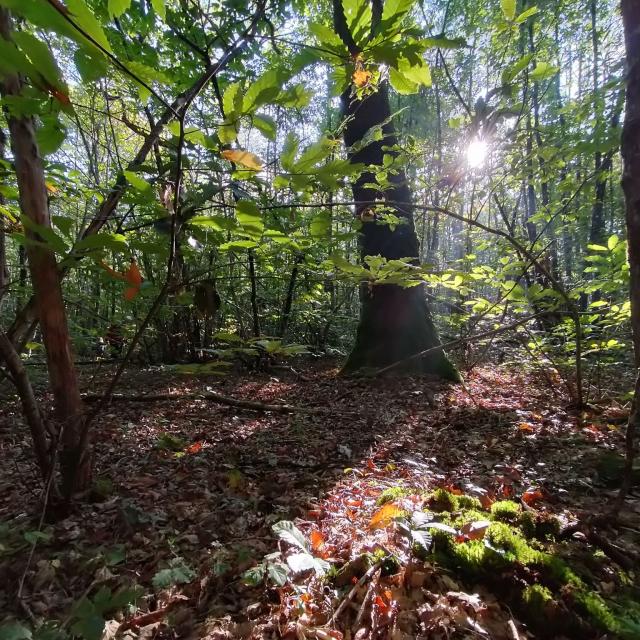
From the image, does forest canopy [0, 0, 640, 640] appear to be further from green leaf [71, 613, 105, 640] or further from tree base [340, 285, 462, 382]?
tree base [340, 285, 462, 382]

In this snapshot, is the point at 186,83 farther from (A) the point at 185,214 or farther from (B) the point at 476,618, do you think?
(B) the point at 476,618

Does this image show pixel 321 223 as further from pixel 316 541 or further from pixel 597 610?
pixel 597 610

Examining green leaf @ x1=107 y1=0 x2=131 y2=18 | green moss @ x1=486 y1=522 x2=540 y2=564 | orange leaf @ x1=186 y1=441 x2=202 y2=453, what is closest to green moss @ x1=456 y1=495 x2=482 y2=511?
green moss @ x1=486 y1=522 x2=540 y2=564

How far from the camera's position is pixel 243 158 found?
1.15m

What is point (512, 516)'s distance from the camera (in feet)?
6.09

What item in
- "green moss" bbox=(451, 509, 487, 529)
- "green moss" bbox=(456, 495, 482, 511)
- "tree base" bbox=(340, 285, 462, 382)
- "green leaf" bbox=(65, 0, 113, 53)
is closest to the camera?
"green leaf" bbox=(65, 0, 113, 53)

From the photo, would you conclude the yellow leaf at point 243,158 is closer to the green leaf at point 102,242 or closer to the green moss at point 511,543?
the green leaf at point 102,242

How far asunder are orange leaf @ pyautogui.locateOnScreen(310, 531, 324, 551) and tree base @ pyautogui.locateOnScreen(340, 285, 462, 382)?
12.9 feet

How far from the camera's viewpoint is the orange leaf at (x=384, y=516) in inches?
71.1

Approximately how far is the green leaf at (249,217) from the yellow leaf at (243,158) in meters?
0.11

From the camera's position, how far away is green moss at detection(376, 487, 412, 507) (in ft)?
6.88

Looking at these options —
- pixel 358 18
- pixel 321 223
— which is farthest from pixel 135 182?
pixel 358 18

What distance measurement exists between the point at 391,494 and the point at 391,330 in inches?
157

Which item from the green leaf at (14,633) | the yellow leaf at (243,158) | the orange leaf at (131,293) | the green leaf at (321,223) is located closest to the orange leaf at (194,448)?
the green leaf at (14,633)
